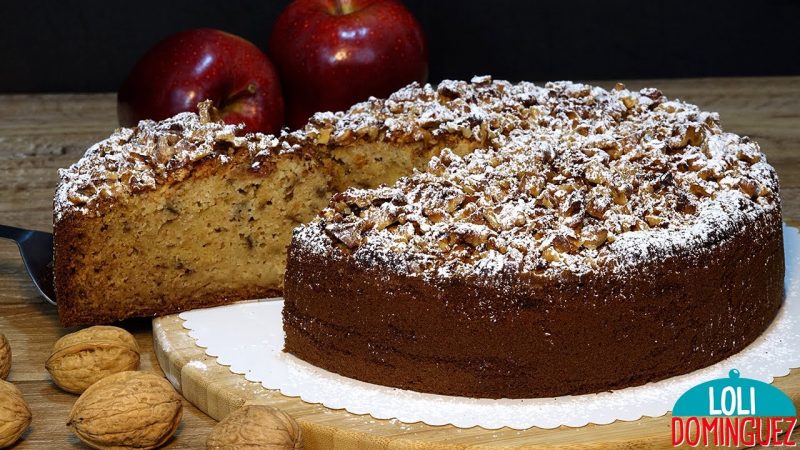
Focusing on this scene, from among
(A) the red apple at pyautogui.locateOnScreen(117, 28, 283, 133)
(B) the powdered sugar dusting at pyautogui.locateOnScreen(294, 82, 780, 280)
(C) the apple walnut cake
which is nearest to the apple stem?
(A) the red apple at pyautogui.locateOnScreen(117, 28, 283, 133)

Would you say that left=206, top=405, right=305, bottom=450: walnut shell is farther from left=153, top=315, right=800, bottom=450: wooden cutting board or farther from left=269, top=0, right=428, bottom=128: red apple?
left=269, top=0, right=428, bottom=128: red apple

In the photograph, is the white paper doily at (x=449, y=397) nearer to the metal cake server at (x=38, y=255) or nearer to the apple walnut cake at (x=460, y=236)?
the apple walnut cake at (x=460, y=236)

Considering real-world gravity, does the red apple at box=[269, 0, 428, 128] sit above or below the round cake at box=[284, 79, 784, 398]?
above

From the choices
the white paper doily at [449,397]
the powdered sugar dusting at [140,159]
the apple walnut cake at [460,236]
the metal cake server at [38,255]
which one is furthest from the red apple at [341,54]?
the white paper doily at [449,397]

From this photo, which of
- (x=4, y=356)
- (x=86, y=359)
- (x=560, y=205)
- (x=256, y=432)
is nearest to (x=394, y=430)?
(x=256, y=432)

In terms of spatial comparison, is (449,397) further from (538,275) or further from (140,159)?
(140,159)

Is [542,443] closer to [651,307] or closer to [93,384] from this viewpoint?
[651,307]

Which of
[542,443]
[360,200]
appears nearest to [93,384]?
[360,200]
